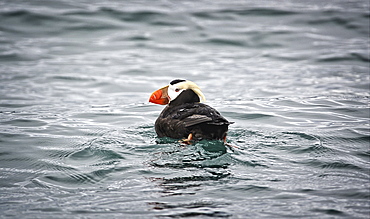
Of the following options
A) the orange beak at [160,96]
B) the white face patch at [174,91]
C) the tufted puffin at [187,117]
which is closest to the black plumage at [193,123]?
the tufted puffin at [187,117]

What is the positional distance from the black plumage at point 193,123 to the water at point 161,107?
0.13 meters

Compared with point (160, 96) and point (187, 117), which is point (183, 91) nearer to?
point (160, 96)

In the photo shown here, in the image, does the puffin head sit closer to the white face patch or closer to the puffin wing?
the white face patch

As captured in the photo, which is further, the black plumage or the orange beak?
the orange beak

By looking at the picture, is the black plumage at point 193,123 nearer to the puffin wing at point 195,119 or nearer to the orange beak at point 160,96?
the puffin wing at point 195,119

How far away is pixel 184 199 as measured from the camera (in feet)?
14.4

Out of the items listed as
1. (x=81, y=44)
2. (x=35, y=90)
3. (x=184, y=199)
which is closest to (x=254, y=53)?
(x=81, y=44)

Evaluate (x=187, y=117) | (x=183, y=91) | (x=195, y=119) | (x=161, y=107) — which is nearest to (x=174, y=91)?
(x=183, y=91)

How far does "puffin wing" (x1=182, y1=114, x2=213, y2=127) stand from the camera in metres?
5.67

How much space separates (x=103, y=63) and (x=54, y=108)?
368 cm

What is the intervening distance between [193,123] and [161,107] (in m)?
3.12

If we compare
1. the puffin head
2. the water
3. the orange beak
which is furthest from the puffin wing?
the orange beak

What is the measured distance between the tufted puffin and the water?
152 millimetres

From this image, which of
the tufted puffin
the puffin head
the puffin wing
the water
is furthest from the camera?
the puffin head
